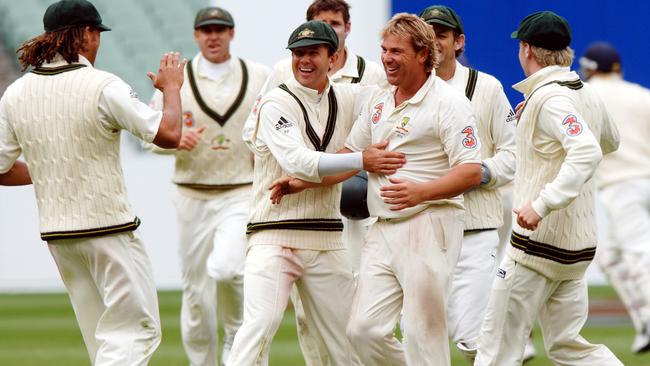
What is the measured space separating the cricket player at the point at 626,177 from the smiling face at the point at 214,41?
134 inches

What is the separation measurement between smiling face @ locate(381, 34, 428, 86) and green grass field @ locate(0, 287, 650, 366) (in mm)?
3767

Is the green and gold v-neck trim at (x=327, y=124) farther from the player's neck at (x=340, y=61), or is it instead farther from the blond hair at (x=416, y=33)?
the player's neck at (x=340, y=61)

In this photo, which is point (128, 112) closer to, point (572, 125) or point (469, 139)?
point (469, 139)

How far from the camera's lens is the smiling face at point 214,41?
34.1 feet

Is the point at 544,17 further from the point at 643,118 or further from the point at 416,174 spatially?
the point at 643,118

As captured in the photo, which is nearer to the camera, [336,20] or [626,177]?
[336,20]

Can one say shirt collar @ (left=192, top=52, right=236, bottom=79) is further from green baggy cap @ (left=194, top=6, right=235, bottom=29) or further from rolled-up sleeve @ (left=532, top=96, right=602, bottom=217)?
rolled-up sleeve @ (left=532, top=96, right=602, bottom=217)

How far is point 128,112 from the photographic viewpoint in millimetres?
7246


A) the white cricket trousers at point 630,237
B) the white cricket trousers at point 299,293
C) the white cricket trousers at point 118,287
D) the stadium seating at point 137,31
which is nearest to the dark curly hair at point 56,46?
the white cricket trousers at point 118,287

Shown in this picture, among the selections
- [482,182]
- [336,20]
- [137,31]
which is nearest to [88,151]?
[336,20]

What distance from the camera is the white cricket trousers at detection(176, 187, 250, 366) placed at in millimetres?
9922

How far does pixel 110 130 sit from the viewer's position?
741 cm

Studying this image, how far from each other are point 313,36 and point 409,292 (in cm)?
152

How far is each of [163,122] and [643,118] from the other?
19.0ft
